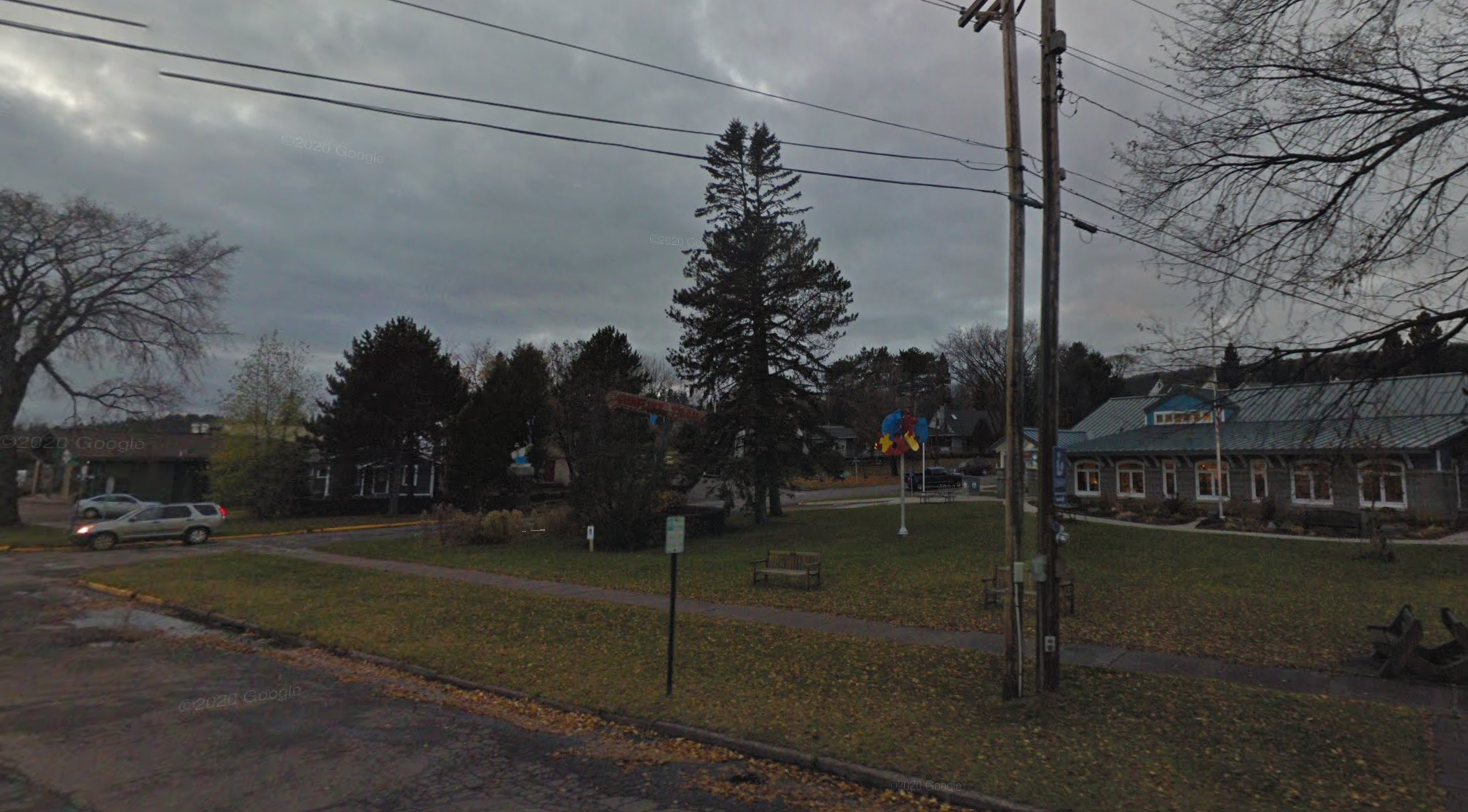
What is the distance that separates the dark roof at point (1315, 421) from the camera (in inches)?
312

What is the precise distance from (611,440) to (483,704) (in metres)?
15.6

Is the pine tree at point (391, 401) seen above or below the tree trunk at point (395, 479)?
above

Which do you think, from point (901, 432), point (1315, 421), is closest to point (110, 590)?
point (901, 432)

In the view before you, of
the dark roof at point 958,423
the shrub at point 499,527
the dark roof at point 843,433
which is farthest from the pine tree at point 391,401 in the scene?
the dark roof at point 958,423

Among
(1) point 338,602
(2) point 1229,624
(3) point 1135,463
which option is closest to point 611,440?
(1) point 338,602

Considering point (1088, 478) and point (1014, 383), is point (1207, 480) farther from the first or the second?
point (1014, 383)

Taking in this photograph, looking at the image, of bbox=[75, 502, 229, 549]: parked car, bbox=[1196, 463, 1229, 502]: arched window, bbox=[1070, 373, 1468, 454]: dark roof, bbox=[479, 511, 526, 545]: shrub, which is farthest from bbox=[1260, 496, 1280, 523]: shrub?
bbox=[75, 502, 229, 549]: parked car

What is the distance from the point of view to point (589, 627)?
1222cm

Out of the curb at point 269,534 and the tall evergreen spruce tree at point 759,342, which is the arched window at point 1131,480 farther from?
the curb at point 269,534

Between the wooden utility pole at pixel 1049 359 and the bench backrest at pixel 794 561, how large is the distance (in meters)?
7.95

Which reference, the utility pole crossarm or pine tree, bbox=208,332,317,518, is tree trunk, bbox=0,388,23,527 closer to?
pine tree, bbox=208,332,317,518

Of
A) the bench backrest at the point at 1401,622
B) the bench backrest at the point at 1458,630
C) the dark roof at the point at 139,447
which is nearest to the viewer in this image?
the bench backrest at the point at 1458,630

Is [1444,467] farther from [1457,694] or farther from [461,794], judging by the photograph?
[461,794]

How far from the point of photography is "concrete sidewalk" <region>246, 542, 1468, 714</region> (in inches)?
323
